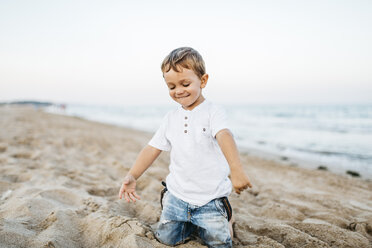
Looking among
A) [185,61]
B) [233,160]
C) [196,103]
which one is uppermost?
[185,61]

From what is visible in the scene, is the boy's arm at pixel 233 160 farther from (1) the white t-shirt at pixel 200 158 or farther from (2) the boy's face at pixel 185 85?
(2) the boy's face at pixel 185 85

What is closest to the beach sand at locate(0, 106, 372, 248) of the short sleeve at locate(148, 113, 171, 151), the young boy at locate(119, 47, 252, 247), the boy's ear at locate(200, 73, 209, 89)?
the young boy at locate(119, 47, 252, 247)

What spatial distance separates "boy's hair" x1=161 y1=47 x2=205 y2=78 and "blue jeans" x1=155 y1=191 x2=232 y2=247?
982 millimetres

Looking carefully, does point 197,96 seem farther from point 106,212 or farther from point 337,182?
point 337,182

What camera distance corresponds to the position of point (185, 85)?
1.70m

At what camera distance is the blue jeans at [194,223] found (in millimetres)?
1651

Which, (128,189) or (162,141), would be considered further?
(162,141)

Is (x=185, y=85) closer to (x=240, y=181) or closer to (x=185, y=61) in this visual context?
(x=185, y=61)

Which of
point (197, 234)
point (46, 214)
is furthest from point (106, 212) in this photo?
point (197, 234)

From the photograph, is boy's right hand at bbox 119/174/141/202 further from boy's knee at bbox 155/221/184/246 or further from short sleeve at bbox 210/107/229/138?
short sleeve at bbox 210/107/229/138

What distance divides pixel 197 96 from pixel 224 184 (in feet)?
2.31

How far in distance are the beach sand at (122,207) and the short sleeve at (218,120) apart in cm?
86

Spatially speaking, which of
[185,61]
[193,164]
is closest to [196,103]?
[185,61]

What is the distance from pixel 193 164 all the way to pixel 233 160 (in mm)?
381
